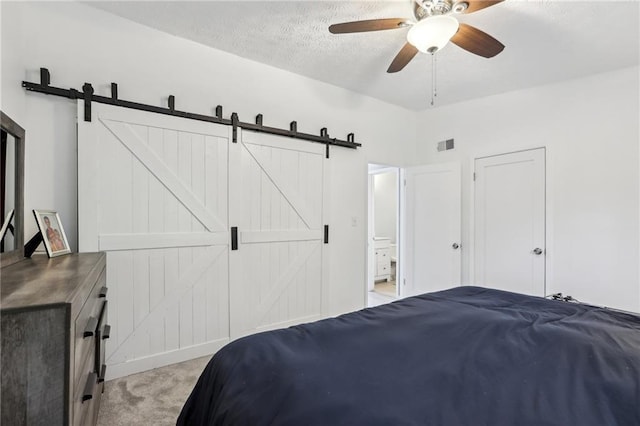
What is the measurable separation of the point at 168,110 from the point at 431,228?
11.1 feet

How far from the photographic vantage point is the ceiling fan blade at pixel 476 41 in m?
2.01

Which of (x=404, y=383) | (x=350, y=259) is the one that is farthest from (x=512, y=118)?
(x=404, y=383)

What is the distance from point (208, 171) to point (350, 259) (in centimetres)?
197

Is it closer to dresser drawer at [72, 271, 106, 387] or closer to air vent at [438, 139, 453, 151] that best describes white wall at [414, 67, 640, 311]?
air vent at [438, 139, 453, 151]

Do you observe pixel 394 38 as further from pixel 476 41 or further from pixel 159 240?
pixel 159 240

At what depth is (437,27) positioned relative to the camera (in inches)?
73.6

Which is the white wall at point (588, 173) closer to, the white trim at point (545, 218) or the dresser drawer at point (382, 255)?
the white trim at point (545, 218)

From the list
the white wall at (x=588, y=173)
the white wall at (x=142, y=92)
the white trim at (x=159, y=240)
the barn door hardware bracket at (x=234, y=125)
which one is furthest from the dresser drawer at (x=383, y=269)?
the barn door hardware bracket at (x=234, y=125)

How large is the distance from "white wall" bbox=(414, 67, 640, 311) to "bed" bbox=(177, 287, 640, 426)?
1.98m

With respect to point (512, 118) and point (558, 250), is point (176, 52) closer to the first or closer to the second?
point (512, 118)

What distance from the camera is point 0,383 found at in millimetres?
916

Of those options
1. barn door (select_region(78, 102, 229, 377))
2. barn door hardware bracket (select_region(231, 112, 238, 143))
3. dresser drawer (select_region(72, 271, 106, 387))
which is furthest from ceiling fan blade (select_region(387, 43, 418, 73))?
dresser drawer (select_region(72, 271, 106, 387))

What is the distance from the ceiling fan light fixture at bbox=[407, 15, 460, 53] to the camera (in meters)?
1.84

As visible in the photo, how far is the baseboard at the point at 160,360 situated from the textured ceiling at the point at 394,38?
266 centimetres
